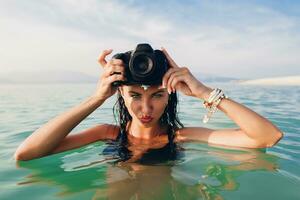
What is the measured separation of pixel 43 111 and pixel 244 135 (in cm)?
643

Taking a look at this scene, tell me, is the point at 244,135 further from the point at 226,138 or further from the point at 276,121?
the point at 276,121

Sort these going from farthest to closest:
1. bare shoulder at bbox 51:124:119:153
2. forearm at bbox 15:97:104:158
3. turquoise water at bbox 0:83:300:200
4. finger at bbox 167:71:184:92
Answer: bare shoulder at bbox 51:124:119:153 < forearm at bbox 15:97:104:158 < finger at bbox 167:71:184:92 < turquoise water at bbox 0:83:300:200

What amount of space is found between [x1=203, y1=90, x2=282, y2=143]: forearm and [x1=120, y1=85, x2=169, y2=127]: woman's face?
1.31 feet

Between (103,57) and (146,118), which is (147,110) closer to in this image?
(146,118)

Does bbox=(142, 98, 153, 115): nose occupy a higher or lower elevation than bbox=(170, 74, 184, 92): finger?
lower

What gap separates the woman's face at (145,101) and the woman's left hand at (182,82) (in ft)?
0.48

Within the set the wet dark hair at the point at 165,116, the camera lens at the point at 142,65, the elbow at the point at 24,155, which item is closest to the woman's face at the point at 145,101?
the camera lens at the point at 142,65

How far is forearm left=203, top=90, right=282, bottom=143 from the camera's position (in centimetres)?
325

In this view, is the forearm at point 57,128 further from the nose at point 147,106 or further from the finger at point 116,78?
the nose at point 147,106

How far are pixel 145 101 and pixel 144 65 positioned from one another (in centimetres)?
37

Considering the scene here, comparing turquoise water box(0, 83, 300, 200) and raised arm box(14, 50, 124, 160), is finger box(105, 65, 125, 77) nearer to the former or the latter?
raised arm box(14, 50, 124, 160)

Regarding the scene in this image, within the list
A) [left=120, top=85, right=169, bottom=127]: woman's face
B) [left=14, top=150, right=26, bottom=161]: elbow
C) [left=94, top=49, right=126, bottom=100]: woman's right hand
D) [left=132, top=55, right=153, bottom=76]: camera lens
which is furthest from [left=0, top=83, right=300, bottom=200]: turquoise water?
[left=132, top=55, right=153, bottom=76]: camera lens

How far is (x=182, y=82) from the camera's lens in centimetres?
325

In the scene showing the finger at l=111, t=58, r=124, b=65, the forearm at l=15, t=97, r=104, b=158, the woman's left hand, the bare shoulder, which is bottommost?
the bare shoulder
